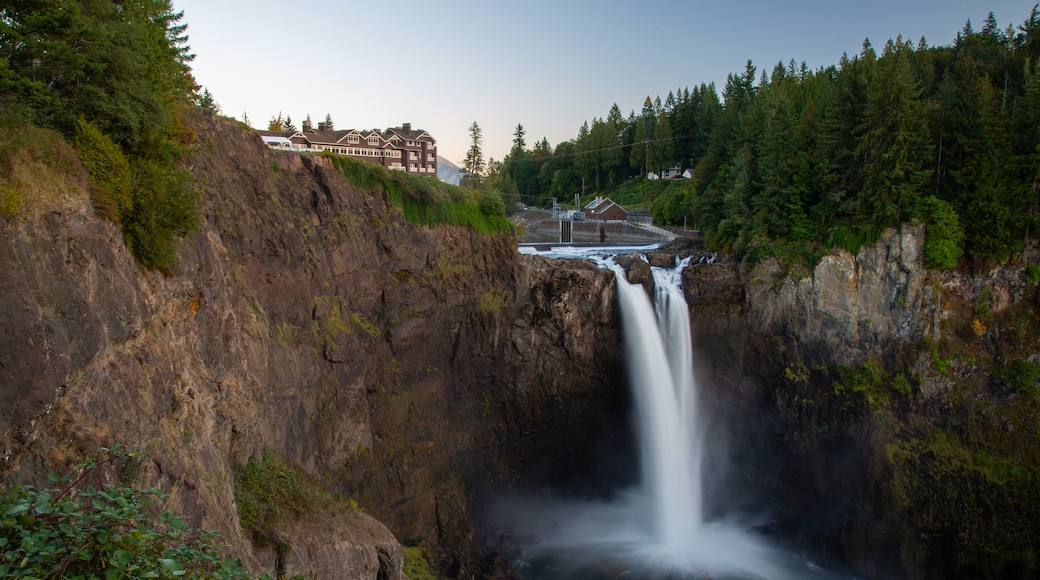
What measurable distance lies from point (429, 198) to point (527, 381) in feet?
32.0

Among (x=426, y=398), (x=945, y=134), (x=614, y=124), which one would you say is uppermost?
(x=614, y=124)

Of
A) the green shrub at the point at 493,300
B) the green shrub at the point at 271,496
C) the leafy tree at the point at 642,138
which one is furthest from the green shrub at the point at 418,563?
the leafy tree at the point at 642,138

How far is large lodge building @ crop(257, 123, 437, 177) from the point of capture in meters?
43.5

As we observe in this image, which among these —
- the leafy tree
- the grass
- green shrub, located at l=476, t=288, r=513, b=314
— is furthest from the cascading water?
the leafy tree

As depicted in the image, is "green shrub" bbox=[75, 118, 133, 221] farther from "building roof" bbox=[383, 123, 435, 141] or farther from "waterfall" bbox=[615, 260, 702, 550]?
"building roof" bbox=[383, 123, 435, 141]

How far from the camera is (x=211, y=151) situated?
1681 cm

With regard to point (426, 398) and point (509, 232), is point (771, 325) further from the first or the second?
point (426, 398)

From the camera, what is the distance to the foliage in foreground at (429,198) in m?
23.8

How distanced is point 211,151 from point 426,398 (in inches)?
529

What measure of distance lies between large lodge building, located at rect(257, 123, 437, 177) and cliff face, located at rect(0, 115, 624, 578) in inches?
697

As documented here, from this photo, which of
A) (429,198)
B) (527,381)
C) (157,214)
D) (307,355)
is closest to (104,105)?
(157,214)

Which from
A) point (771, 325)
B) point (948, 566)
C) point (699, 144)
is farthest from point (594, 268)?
point (699, 144)

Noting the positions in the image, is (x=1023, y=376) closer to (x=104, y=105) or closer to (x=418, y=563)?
(x=418, y=563)

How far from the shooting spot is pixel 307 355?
778 inches
